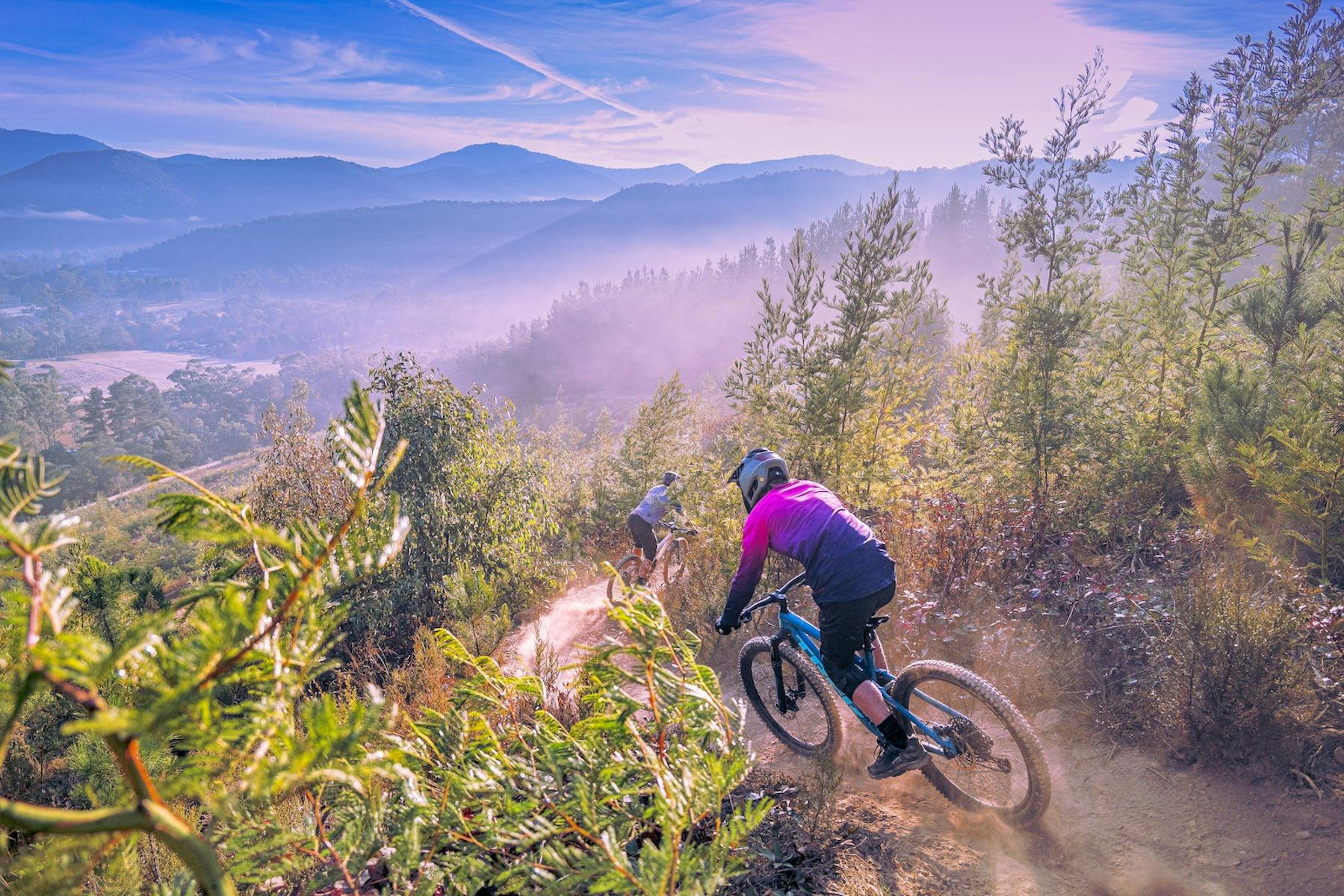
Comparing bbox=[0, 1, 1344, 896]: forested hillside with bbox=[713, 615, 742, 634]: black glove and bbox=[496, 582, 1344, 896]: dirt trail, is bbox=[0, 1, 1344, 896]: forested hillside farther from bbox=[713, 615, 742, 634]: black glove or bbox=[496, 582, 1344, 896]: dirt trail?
bbox=[713, 615, 742, 634]: black glove

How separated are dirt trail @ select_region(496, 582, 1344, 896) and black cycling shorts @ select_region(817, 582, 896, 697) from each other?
2.77 ft

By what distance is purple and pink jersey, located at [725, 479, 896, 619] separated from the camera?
3973mm

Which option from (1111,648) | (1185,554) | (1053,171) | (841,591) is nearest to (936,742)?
(841,591)

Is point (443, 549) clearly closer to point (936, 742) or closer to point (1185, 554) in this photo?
point (936, 742)

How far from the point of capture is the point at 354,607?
8.92 meters

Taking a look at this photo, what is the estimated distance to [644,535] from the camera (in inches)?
337

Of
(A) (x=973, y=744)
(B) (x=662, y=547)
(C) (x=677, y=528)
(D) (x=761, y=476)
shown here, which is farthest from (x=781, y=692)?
(B) (x=662, y=547)

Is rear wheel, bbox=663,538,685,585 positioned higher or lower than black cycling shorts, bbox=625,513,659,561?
lower

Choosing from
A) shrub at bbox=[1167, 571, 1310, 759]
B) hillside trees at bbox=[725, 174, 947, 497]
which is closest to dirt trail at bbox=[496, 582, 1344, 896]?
shrub at bbox=[1167, 571, 1310, 759]

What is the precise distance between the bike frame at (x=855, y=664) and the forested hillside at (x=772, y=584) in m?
0.51

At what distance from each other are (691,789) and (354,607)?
338 inches

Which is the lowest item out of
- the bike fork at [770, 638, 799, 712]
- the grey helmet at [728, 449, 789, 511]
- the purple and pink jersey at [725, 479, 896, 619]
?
the bike fork at [770, 638, 799, 712]

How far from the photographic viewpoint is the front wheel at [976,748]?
3.88 metres

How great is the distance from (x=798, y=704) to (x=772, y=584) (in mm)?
2365
